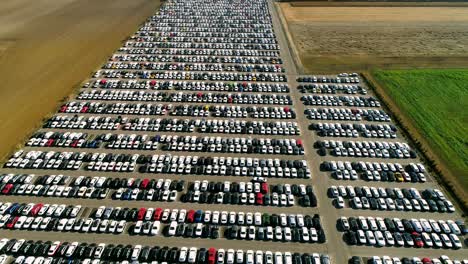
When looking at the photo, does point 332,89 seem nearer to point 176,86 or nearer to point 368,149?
point 368,149

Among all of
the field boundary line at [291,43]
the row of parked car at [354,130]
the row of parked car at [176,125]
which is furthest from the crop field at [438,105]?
the row of parked car at [176,125]

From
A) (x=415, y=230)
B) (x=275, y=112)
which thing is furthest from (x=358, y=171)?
(x=275, y=112)

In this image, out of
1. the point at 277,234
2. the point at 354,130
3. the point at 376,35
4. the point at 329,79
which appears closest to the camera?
the point at 277,234

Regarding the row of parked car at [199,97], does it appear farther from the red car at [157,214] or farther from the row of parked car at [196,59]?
the red car at [157,214]

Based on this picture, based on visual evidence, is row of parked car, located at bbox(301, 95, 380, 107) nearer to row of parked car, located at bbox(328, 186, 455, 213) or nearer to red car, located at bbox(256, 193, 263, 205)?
row of parked car, located at bbox(328, 186, 455, 213)

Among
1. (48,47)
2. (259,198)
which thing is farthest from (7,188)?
(48,47)

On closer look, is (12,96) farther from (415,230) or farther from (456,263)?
(456,263)

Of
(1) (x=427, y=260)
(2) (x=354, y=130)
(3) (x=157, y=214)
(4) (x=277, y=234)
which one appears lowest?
(1) (x=427, y=260)
